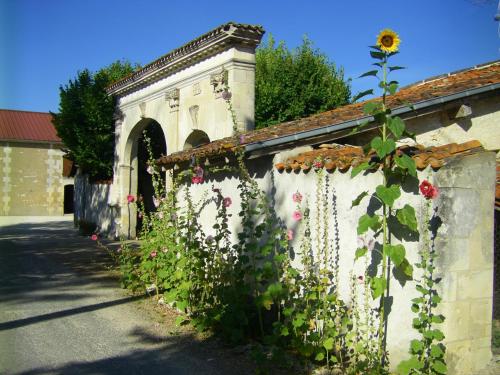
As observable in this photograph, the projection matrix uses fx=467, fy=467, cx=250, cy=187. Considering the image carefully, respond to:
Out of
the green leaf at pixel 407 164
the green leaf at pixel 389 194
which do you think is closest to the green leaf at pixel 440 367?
the green leaf at pixel 389 194

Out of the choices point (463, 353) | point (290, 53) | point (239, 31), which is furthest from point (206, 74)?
point (290, 53)

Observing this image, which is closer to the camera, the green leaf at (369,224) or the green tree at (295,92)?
the green leaf at (369,224)

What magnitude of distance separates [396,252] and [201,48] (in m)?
8.35

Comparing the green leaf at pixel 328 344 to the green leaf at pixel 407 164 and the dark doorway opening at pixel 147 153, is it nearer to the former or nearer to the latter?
the green leaf at pixel 407 164

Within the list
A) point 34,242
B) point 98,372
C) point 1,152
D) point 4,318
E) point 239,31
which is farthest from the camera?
point 1,152

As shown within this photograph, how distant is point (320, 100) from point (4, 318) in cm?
1539

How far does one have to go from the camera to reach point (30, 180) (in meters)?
35.8

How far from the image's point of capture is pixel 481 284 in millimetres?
4035

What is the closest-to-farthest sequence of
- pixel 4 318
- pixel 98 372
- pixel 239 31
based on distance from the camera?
pixel 98 372 < pixel 4 318 < pixel 239 31

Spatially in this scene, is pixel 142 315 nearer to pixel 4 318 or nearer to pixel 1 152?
pixel 4 318

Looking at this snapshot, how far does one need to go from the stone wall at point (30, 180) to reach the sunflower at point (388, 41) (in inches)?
1426

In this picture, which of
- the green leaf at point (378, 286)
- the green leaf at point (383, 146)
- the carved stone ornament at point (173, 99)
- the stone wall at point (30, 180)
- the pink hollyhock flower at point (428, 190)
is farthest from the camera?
the stone wall at point (30, 180)

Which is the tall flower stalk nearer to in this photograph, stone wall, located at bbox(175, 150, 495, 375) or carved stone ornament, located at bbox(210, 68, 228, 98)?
stone wall, located at bbox(175, 150, 495, 375)

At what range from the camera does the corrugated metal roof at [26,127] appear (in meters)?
35.4
